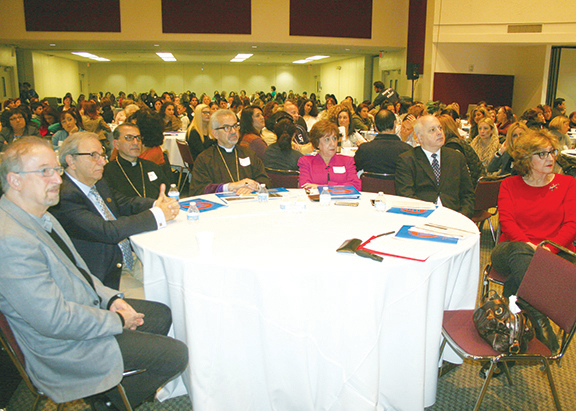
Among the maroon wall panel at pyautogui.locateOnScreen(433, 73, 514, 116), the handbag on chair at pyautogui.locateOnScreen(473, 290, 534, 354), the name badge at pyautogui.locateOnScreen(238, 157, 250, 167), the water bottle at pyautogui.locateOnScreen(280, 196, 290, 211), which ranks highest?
the maroon wall panel at pyautogui.locateOnScreen(433, 73, 514, 116)

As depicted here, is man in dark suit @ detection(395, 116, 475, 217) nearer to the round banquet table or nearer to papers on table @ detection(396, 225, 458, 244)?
papers on table @ detection(396, 225, 458, 244)

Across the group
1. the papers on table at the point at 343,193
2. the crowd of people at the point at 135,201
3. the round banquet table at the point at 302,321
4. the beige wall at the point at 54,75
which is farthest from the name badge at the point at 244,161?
the beige wall at the point at 54,75

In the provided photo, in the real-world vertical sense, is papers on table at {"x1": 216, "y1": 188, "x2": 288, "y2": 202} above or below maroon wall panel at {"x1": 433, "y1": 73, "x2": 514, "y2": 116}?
below

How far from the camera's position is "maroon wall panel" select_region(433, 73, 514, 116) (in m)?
15.2

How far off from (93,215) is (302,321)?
49.6 inches

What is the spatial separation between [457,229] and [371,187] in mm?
1795

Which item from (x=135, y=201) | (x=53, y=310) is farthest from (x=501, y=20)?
(x=53, y=310)

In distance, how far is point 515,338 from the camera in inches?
77.0

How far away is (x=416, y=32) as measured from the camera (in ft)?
49.2

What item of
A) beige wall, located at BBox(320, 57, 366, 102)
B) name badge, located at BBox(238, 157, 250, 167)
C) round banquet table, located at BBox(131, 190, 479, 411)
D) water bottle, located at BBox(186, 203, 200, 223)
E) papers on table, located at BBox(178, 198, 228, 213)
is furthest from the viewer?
beige wall, located at BBox(320, 57, 366, 102)

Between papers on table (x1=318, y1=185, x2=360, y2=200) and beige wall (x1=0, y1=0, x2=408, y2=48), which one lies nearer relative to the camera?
papers on table (x1=318, y1=185, x2=360, y2=200)

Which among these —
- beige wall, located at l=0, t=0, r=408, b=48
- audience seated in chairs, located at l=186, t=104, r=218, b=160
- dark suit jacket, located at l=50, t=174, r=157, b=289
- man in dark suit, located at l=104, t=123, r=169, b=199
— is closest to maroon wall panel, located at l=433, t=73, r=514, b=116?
beige wall, located at l=0, t=0, r=408, b=48

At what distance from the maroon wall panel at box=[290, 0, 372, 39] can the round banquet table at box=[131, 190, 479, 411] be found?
13994mm

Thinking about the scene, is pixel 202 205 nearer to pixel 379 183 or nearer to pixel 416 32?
pixel 379 183
